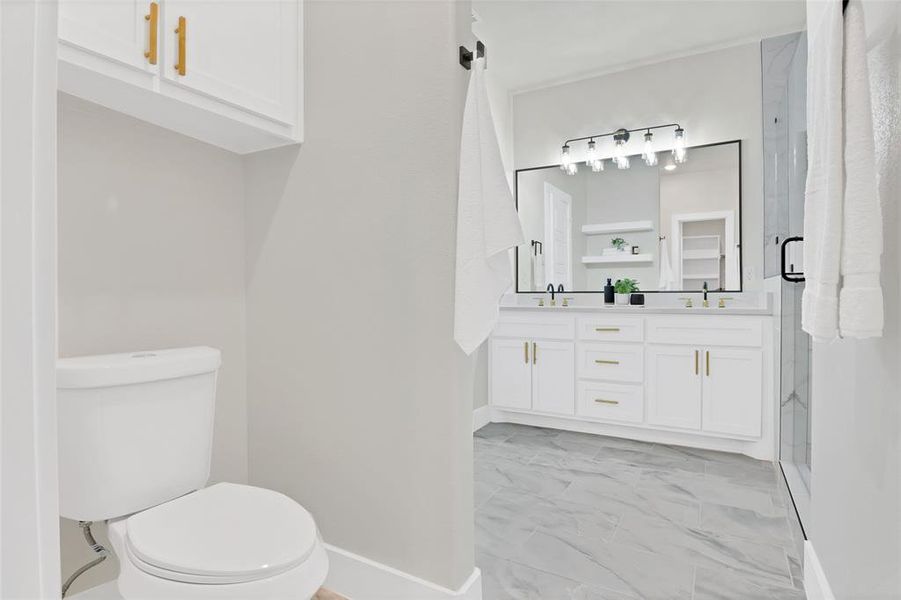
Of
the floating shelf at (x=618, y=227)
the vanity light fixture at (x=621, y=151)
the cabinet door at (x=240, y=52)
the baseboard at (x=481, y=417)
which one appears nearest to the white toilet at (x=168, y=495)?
the cabinet door at (x=240, y=52)

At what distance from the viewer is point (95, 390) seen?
127 cm

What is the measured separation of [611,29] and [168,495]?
11.2 ft

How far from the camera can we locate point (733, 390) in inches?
117

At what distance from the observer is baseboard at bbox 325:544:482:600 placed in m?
1.50

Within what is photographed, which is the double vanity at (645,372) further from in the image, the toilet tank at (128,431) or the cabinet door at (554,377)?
the toilet tank at (128,431)

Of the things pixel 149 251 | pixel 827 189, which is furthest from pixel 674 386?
pixel 149 251

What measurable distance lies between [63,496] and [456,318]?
1.08 metres

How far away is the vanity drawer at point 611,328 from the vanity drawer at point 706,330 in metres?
0.07

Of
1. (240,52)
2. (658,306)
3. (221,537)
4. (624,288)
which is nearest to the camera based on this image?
(221,537)

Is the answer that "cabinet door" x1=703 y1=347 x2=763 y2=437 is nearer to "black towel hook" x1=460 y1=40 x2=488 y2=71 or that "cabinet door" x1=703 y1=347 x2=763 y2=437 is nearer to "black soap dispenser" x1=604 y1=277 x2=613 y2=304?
"black soap dispenser" x1=604 y1=277 x2=613 y2=304

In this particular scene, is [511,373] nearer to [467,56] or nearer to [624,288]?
[624,288]

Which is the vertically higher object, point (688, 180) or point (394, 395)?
point (688, 180)

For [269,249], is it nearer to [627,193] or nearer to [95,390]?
[95,390]

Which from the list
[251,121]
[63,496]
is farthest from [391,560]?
[251,121]
